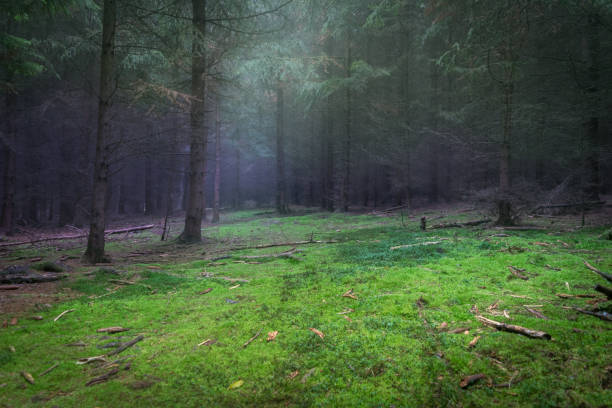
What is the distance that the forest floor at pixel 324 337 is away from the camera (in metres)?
2.02

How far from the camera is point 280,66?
11695mm

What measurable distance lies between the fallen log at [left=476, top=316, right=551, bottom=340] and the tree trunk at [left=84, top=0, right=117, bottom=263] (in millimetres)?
7180

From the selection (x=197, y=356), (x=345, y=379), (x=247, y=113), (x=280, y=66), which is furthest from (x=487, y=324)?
(x=247, y=113)

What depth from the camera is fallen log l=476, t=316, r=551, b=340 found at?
7.69 ft

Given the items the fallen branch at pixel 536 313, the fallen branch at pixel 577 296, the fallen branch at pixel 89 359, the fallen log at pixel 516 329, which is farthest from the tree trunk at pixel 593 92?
the fallen branch at pixel 89 359

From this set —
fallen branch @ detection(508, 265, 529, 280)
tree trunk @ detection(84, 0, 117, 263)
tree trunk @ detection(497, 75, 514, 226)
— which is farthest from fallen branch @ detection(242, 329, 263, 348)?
tree trunk @ detection(497, 75, 514, 226)

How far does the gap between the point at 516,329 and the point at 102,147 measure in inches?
309

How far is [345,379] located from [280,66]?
1177 centimetres

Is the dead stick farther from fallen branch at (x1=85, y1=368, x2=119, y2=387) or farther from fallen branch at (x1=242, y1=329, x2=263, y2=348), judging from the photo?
fallen branch at (x1=242, y1=329, x2=263, y2=348)

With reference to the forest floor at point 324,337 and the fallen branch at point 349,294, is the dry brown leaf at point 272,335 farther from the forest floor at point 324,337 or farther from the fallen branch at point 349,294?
the fallen branch at point 349,294

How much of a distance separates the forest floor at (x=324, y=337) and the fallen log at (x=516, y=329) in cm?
5

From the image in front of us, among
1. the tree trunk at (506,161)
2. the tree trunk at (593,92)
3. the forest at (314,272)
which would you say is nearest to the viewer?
the forest at (314,272)

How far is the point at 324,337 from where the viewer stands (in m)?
2.76

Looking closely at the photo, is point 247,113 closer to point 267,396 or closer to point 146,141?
point 146,141
